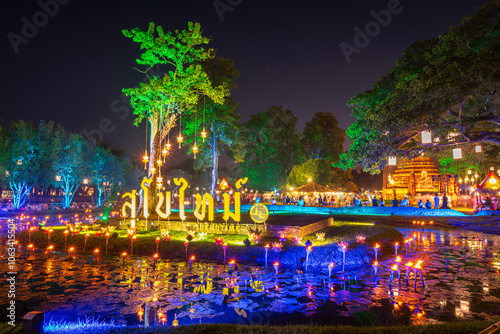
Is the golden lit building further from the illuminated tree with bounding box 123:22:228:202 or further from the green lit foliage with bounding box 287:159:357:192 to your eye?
the illuminated tree with bounding box 123:22:228:202

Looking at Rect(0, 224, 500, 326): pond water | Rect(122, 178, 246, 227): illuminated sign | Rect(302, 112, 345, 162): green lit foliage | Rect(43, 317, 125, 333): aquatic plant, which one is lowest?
Rect(0, 224, 500, 326): pond water

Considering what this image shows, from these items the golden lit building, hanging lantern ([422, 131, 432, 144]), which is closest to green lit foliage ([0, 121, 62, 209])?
hanging lantern ([422, 131, 432, 144])

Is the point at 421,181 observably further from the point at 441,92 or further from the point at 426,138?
the point at 441,92

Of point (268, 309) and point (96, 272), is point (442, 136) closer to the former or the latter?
point (268, 309)

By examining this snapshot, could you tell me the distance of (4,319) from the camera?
6.33m

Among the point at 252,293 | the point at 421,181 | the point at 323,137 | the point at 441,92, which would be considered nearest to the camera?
the point at 252,293

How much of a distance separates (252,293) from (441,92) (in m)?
11.1

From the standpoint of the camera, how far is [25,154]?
36.0m

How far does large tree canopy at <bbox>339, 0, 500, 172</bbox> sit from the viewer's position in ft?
38.7

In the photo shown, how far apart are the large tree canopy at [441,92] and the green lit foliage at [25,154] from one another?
124ft

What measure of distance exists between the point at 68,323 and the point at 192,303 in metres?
2.59

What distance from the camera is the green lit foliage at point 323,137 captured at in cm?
5291


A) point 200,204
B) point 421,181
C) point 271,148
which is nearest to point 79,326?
point 200,204

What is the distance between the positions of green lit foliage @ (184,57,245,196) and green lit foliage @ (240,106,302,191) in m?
9.23
